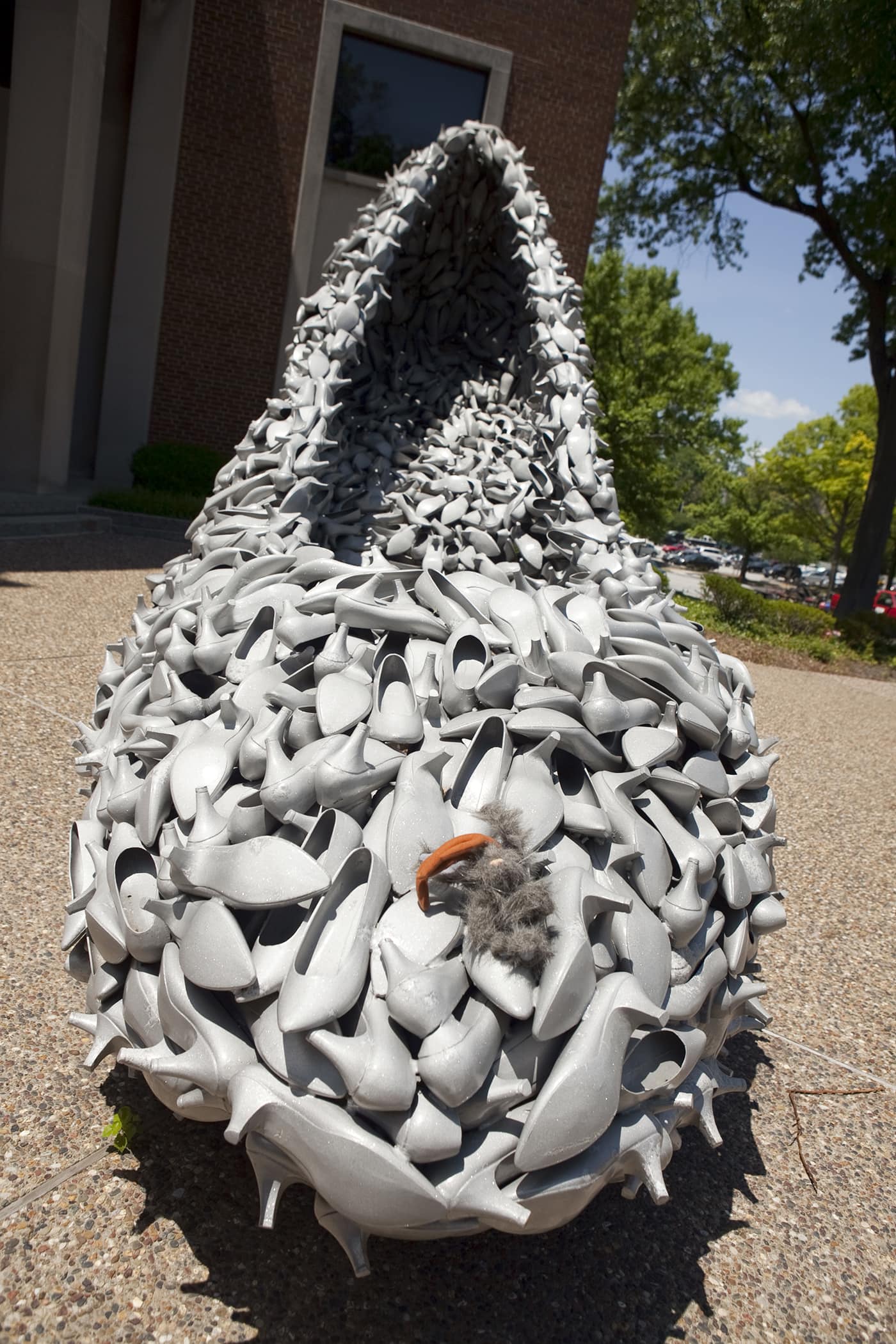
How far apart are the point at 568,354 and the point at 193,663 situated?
6.01 feet

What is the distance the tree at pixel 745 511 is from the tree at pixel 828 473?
4.62 feet

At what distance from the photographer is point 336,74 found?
12266mm

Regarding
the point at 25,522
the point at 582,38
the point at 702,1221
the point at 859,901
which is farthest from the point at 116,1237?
the point at 582,38

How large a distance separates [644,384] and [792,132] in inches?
203

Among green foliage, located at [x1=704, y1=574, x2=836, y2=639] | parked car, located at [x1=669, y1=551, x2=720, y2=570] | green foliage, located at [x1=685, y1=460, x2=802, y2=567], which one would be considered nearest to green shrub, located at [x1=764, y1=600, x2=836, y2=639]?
green foliage, located at [x1=704, y1=574, x2=836, y2=639]

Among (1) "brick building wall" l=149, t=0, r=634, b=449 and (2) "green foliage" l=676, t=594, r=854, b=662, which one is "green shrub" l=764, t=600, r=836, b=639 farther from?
(1) "brick building wall" l=149, t=0, r=634, b=449

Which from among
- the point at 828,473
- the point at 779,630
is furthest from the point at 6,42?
the point at 828,473

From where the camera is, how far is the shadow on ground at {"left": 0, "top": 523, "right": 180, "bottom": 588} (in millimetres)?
7367

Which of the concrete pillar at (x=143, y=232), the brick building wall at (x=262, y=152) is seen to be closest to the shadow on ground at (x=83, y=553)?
the concrete pillar at (x=143, y=232)

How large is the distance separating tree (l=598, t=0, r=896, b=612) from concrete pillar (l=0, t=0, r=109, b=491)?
10358 mm

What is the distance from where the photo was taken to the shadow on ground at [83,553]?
737 centimetres

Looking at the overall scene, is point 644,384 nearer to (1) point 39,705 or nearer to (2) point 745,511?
(1) point 39,705

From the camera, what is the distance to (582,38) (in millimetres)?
12852

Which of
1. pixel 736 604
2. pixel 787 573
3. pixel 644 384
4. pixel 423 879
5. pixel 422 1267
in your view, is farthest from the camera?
pixel 787 573
